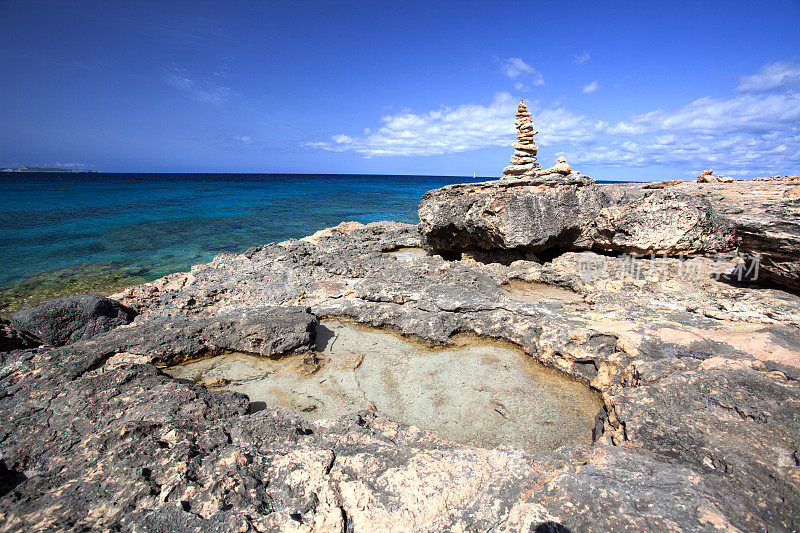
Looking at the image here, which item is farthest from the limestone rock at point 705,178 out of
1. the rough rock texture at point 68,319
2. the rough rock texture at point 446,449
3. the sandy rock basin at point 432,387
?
the rough rock texture at point 68,319

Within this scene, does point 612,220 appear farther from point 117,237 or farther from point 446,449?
point 117,237

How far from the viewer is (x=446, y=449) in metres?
2.69

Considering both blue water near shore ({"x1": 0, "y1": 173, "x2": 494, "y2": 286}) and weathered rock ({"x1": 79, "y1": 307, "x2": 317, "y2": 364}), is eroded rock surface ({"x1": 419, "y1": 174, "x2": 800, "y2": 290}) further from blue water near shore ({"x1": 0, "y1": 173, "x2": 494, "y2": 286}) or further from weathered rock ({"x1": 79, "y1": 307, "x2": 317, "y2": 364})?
blue water near shore ({"x1": 0, "y1": 173, "x2": 494, "y2": 286})

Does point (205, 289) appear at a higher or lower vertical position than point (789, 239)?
lower

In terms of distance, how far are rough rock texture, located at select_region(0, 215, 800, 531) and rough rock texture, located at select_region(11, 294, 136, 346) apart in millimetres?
1149

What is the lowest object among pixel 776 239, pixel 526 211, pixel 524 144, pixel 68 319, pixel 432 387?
pixel 432 387

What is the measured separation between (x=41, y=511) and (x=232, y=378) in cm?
213

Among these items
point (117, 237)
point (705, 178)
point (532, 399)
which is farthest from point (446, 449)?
point (117, 237)

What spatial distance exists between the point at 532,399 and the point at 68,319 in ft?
21.2

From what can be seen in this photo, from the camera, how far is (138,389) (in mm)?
3395

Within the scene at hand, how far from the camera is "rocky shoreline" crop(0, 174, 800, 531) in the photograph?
211 centimetres

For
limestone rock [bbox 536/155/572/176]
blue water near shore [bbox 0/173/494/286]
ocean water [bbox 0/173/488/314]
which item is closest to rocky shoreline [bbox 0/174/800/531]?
limestone rock [bbox 536/155/572/176]

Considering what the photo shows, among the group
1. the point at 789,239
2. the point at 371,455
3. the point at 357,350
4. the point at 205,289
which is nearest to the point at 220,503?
the point at 371,455

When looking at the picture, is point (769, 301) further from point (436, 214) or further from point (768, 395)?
point (436, 214)
